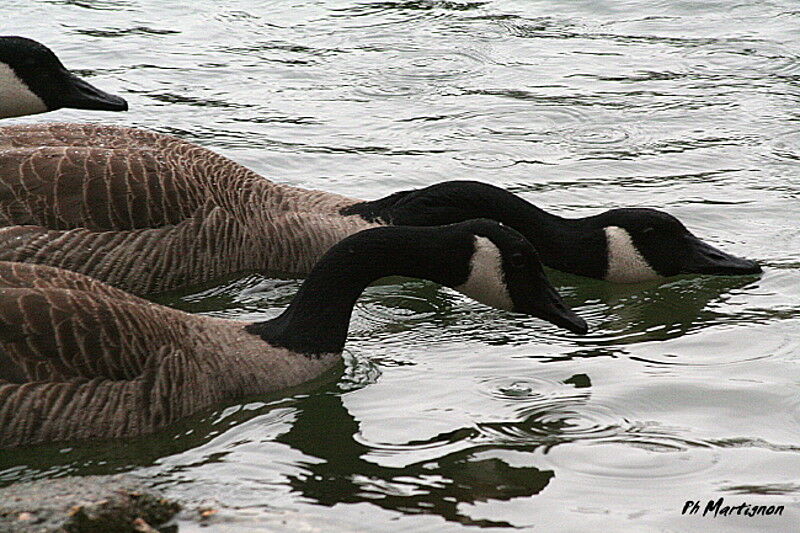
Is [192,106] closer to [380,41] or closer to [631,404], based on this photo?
[380,41]

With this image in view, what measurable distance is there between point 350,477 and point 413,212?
13.1ft

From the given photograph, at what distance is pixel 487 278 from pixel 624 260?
2.24m

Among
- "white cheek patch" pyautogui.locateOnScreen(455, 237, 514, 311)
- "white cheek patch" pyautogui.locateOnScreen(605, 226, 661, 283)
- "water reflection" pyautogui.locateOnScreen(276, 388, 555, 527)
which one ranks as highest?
"white cheek patch" pyautogui.locateOnScreen(455, 237, 514, 311)

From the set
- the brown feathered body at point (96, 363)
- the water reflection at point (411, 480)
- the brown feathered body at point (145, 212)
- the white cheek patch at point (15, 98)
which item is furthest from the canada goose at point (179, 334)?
the white cheek patch at point (15, 98)

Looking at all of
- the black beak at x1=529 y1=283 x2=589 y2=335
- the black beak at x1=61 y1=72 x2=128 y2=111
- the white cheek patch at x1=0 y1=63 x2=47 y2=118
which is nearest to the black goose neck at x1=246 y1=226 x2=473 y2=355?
the black beak at x1=529 y1=283 x2=589 y2=335

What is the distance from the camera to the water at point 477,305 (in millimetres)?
7434

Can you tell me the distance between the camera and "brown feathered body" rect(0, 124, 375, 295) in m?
10.1

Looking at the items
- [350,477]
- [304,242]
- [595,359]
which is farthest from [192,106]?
[350,477]

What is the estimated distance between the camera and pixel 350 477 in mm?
7488

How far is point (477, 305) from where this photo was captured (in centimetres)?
1059

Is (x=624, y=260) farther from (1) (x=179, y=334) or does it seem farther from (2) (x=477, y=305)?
(1) (x=179, y=334)

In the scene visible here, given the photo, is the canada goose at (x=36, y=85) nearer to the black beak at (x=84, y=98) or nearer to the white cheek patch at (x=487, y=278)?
the black beak at (x=84, y=98)

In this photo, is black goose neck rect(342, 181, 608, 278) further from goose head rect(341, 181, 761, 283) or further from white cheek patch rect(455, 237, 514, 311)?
white cheek patch rect(455, 237, 514, 311)

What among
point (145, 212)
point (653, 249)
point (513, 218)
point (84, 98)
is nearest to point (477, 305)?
point (513, 218)
